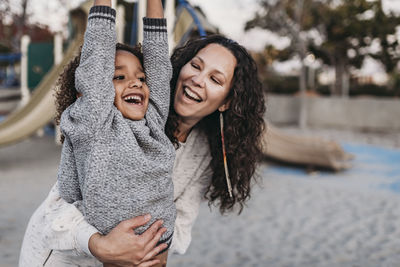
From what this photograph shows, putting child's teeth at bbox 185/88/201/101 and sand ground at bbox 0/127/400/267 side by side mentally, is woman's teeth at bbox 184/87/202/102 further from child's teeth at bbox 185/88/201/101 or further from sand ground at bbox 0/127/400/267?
sand ground at bbox 0/127/400/267

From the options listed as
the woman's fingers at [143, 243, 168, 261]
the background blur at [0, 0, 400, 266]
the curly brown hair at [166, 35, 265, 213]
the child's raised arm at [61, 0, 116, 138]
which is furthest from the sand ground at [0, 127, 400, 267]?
the child's raised arm at [61, 0, 116, 138]

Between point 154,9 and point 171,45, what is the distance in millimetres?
4106

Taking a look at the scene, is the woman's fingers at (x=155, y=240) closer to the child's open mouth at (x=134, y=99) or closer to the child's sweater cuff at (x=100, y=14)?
the child's open mouth at (x=134, y=99)

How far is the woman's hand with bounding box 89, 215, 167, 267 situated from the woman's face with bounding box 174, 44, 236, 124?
1.90ft

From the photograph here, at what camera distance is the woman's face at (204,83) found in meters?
1.79

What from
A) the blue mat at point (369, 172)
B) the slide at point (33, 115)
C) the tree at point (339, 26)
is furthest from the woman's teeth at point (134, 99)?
the tree at point (339, 26)

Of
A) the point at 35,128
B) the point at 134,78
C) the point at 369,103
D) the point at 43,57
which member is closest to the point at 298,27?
the point at 369,103

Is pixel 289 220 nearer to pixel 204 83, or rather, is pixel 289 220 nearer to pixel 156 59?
pixel 204 83

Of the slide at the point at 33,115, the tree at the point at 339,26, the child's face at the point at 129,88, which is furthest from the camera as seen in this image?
the tree at the point at 339,26

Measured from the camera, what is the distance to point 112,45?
56.0 inches

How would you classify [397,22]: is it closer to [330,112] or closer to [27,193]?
[330,112]

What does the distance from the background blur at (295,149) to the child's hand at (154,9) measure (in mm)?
928

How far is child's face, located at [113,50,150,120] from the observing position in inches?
56.9

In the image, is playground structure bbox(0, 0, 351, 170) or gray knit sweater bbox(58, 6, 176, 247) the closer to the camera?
gray knit sweater bbox(58, 6, 176, 247)
